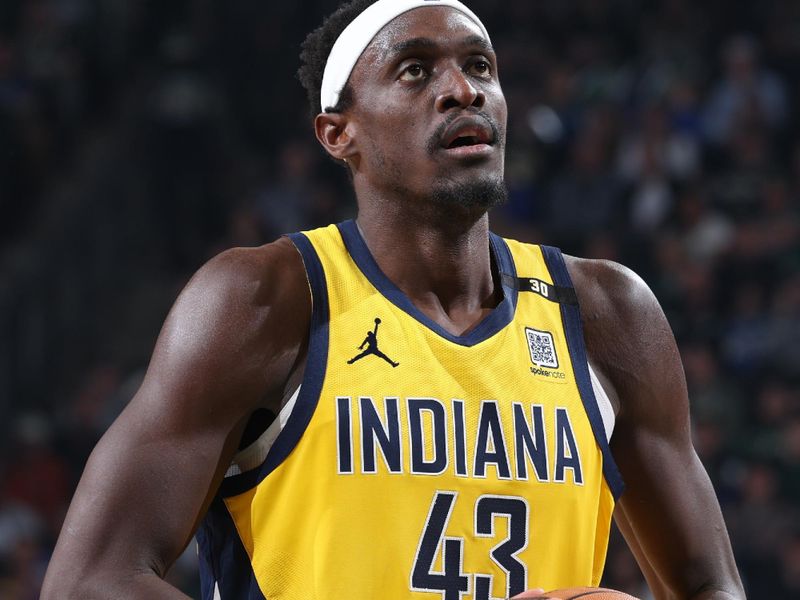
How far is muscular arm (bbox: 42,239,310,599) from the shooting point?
239cm

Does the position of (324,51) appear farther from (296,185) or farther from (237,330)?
(296,185)

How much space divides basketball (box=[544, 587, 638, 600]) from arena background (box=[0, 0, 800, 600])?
4.59 metres

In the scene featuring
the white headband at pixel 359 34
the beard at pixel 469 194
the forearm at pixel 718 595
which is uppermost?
the white headband at pixel 359 34

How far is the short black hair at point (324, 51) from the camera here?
3.04 metres

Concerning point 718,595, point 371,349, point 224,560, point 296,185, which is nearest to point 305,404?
point 371,349

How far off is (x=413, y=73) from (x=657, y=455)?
973 mm

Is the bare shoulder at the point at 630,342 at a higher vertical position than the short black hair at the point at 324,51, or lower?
lower

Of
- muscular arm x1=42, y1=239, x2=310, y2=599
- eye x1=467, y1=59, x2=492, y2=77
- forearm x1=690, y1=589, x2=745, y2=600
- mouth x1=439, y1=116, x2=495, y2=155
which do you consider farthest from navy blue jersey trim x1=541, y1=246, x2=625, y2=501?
muscular arm x1=42, y1=239, x2=310, y2=599

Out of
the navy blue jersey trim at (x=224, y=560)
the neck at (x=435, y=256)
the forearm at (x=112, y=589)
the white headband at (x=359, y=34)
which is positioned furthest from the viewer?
the white headband at (x=359, y=34)

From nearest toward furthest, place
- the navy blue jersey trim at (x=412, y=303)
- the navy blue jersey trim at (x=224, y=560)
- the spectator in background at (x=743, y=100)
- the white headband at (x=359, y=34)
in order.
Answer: the navy blue jersey trim at (x=224, y=560)
the navy blue jersey trim at (x=412, y=303)
the white headband at (x=359, y=34)
the spectator in background at (x=743, y=100)

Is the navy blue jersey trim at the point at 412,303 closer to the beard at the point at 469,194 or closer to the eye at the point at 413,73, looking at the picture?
the beard at the point at 469,194

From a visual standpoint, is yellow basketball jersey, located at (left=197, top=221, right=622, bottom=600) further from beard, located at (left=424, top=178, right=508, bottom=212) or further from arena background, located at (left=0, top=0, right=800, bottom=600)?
arena background, located at (left=0, top=0, right=800, bottom=600)

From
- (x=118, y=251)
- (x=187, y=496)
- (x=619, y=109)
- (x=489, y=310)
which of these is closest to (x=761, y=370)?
(x=619, y=109)

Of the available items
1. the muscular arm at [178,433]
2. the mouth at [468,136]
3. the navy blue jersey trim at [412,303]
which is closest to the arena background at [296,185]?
the navy blue jersey trim at [412,303]
